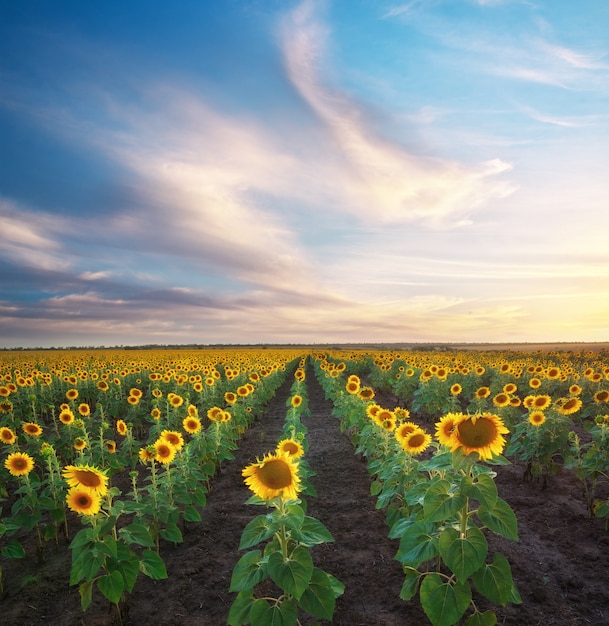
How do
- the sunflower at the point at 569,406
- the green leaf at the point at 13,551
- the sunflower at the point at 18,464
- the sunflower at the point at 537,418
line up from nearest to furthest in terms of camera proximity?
the green leaf at the point at 13,551
the sunflower at the point at 18,464
the sunflower at the point at 537,418
the sunflower at the point at 569,406

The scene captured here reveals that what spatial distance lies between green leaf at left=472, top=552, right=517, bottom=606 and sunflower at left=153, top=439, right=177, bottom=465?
4984mm

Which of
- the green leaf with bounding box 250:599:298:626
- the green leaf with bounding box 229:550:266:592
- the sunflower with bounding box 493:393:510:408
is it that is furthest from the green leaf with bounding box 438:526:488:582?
the sunflower with bounding box 493:393:510:408

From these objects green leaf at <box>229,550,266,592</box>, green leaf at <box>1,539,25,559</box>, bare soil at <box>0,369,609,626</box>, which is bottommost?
bare soil at <box>0,369,609,626</box>

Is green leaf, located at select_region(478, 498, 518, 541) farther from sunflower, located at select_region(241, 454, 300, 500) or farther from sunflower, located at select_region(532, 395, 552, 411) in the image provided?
sunflower, located at select_region(532, 395, 552, 411)

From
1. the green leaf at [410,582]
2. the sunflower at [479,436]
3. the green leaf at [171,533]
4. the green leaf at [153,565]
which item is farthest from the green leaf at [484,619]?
the green leaf at [171,533]

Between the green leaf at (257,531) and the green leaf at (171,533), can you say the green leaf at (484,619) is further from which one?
the green leaf at (171,533)

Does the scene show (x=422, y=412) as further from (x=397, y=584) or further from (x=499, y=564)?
(x=499, y=564)

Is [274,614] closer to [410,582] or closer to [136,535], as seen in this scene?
[410,582]

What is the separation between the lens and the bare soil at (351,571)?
5516mm

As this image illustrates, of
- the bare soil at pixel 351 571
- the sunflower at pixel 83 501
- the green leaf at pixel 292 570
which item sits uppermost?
the sunflower at pixel 83 501

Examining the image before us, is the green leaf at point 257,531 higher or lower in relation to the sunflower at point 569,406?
lower

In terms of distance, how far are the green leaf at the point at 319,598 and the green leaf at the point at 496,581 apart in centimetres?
130

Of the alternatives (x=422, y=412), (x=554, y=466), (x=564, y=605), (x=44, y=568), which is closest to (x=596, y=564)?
(x=564, y=605)

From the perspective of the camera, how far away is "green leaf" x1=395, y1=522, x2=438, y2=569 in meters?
4.02
